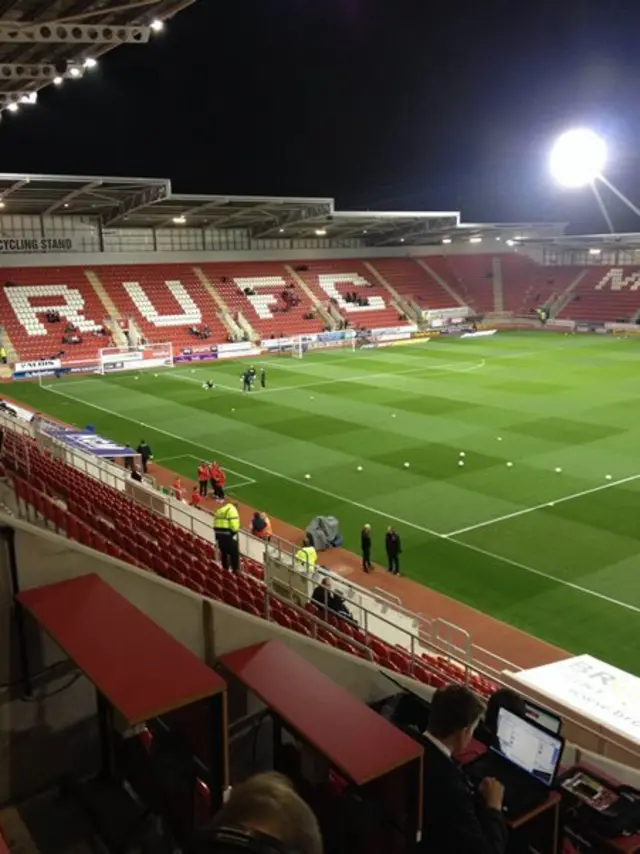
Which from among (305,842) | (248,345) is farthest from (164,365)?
(305,842)

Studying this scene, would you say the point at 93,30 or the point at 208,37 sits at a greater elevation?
the point at 208,37

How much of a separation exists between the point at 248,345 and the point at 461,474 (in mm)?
31561

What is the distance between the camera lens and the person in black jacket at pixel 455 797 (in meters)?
3.86

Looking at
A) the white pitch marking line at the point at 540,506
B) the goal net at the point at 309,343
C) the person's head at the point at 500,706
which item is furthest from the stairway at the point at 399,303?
the person's head at the point at 500,706

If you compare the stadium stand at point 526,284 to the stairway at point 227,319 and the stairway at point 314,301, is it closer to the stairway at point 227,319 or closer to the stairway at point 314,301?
the stairway at point 314,301

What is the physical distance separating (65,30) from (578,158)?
56.3 m

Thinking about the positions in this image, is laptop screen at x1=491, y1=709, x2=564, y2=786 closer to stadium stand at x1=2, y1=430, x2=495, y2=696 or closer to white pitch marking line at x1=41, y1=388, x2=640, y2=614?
stadium stand at x1=2, y1=430, x2=495, y2=696

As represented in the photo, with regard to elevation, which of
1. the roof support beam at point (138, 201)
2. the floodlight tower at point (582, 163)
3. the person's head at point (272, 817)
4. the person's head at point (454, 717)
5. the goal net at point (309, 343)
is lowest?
the goal net at point (309, 343)

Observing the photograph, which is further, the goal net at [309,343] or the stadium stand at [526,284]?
the stadium stand at [526,284]

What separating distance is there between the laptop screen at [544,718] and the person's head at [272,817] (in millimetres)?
3514

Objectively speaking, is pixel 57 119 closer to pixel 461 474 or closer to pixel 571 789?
pixel 461 474

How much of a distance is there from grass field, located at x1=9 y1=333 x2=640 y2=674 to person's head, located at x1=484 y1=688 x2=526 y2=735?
823 centimetres

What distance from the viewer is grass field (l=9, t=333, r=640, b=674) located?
1589 centimetres

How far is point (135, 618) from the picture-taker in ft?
17.1
